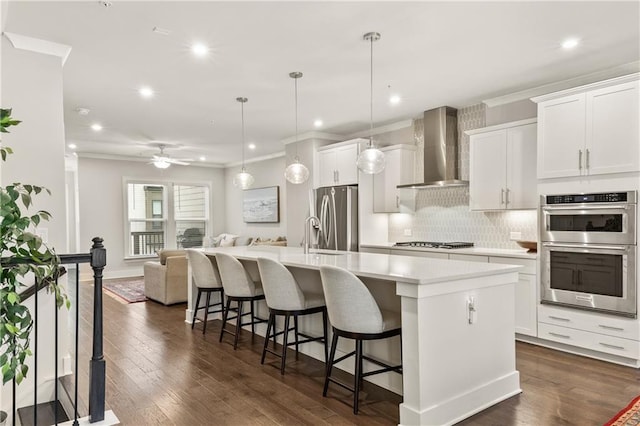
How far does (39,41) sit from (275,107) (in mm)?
2637

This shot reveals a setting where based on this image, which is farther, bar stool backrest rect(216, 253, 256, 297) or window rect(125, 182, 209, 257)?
window rect(125, 182, 209, 257)

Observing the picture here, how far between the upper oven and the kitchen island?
1.31 m

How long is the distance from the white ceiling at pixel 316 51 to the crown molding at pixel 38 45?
3.1 inches

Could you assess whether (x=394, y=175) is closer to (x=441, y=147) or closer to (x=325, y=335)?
(x=441, y=147)

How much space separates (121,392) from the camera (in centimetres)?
306

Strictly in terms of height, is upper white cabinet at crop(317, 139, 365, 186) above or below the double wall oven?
above

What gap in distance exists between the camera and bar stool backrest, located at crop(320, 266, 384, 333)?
2.63m

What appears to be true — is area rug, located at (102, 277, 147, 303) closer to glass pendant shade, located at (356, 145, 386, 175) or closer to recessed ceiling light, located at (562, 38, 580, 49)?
glass pendant shade, located at (356, 145, 386, 175)

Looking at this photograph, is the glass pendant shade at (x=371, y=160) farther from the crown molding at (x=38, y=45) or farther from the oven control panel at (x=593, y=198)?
the crown molding at (x=38, y=45)

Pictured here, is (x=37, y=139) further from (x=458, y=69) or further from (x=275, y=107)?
(x=458, y=69)

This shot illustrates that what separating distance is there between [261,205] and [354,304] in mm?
7310

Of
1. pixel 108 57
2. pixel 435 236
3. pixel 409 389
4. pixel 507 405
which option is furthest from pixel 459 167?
pixel 108 57

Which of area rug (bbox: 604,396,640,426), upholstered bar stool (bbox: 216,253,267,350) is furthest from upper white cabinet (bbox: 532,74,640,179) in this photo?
upholstered bar stool (bbox: 216,253,267,350)

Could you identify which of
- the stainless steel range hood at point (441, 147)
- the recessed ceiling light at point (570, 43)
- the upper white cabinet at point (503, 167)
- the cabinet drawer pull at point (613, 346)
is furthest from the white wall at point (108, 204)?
the cabinet drawer pull at point (613, 346)
